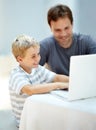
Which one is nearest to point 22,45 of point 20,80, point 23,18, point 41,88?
point 20,80

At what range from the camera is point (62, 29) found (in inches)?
77.8

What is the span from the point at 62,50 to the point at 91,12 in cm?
190

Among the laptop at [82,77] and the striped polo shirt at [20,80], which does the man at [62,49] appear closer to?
the striped polo shirt at [20,80]

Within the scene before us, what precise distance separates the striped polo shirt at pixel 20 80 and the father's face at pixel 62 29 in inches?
11.9

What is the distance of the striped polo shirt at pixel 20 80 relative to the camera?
63.9 inches

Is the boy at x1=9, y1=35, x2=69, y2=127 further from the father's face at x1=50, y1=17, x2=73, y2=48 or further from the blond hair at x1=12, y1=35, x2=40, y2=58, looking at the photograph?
the father's face at x1=50, y1=17, x2=73, y2=48

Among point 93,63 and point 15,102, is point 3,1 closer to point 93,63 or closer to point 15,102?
point 15,102

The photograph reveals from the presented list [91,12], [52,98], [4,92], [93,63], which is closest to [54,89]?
[52,98]

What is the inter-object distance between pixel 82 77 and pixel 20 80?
42 cm

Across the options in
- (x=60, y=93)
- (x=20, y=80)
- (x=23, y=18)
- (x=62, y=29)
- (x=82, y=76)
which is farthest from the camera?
(x=23, y=18)

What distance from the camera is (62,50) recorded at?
2096mm

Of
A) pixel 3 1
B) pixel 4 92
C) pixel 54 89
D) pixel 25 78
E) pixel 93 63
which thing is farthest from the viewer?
pixel 3 1

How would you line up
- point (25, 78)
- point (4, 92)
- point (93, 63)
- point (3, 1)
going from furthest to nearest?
point (3, 1) < point (4, 92) < point (25, 78) < point (93, 63)

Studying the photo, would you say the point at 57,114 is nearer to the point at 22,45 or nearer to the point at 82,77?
the point at 82,77
